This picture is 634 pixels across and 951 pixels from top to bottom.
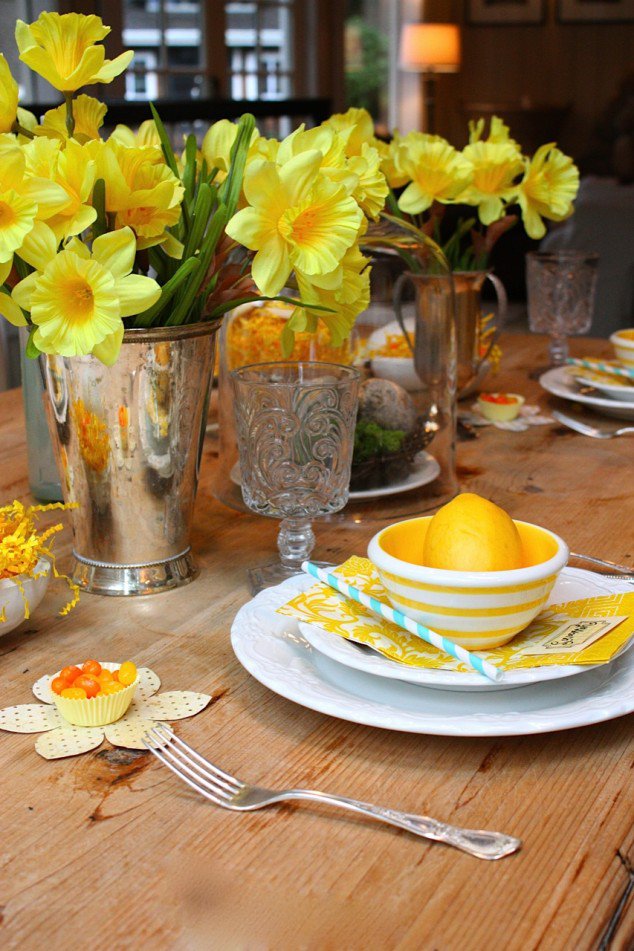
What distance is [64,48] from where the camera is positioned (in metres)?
0.83

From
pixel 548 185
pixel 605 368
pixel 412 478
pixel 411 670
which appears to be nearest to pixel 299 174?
pixel 411 670

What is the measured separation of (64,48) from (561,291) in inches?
43.2

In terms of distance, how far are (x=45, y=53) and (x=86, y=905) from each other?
595 millimetres

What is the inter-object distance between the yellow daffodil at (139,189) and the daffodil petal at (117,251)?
0.13 ft

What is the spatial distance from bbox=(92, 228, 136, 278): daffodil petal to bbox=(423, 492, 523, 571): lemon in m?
0.27

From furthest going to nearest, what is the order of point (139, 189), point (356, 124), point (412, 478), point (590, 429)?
point (590, 429) → point (356, 124) → point (412, 478) → point (139, 189)

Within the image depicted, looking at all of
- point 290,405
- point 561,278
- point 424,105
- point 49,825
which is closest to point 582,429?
point 561,278

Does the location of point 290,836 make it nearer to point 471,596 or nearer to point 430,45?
point 471,596

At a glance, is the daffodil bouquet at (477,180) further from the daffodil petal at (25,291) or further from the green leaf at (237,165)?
the daffodil petal at (25,291)

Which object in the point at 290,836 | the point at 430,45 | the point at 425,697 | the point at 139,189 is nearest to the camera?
the point at 290,836

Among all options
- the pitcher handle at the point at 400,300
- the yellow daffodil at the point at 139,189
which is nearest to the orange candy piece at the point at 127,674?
the yellow daffodil at the point at 139,189

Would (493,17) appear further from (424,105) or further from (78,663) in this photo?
(78,663)

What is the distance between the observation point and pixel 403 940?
1.68 feet

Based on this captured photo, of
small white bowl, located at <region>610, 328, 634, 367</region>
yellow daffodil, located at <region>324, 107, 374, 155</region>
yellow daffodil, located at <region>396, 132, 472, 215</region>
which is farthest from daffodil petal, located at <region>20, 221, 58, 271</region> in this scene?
small white bowl, located at <region>610, 328, 634, 367</region>
